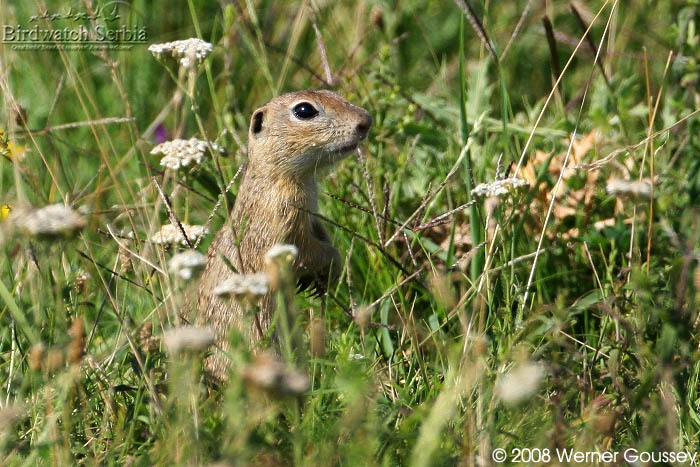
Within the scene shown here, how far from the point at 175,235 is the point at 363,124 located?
0.80 meters

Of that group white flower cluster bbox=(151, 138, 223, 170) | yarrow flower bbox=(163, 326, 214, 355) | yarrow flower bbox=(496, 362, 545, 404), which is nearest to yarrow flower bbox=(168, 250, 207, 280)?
yarrow flower bbox=(163, 326, 214, 355)

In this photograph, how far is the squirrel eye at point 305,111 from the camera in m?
3.43

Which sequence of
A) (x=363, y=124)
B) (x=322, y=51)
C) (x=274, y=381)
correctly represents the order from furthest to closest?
(x=322, y=51) < (x=363, y=124) < (x=274, y=381)

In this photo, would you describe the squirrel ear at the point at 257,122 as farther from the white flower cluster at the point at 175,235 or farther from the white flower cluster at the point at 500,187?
the white flower cluster at the point at 500,187

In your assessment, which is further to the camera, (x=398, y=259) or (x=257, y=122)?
(x=398, y=259)

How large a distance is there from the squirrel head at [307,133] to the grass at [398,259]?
0.19m

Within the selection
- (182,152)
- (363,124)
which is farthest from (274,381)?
(363,124)

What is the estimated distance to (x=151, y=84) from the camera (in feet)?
17.3

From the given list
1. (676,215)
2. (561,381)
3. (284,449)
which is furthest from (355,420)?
(676,215)

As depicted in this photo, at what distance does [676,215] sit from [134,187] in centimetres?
248

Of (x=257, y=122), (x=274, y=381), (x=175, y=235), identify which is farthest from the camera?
(x=257, y=122)

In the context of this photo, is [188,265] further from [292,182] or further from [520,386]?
[292,182]

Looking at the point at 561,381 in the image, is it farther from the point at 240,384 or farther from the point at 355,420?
the point at 240,384

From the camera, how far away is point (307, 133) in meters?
3.40
